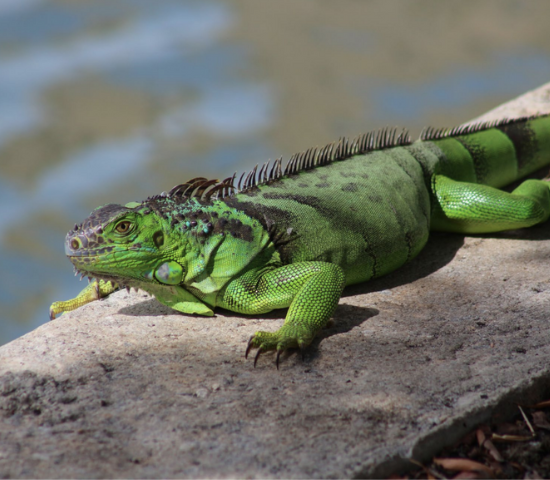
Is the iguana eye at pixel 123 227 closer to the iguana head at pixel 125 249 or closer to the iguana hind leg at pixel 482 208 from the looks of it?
the iguana head at pixel 125 249

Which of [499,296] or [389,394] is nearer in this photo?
[389,394]

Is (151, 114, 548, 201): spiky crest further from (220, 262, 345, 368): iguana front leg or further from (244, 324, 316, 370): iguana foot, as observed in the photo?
(244, 324, 316, 370): iguana foot

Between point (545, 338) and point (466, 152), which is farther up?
point (466, 152)

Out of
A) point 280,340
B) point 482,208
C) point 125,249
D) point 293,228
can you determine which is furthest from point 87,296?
point 482,208

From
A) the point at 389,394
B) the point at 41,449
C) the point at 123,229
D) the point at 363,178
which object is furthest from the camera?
the point at 363,178

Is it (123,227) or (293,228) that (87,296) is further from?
(293,228)

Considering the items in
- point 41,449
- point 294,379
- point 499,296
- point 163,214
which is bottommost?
point 499,296

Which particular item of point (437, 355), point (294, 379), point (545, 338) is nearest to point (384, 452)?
point (294, 379)

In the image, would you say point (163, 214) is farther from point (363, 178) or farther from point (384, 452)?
point (384, 452)

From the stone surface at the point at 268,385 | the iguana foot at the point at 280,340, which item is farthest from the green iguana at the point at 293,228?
Result: the stone surface at the point at 268,385
